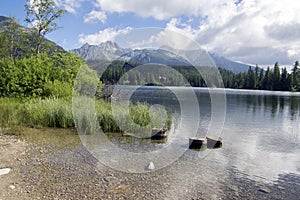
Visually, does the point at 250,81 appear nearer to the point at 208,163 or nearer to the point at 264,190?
the point at 208,163

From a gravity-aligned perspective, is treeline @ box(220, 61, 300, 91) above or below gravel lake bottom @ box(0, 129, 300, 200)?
above

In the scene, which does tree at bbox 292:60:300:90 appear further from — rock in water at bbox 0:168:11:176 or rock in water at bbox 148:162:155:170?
rock in water at bbox 0:168:11:176

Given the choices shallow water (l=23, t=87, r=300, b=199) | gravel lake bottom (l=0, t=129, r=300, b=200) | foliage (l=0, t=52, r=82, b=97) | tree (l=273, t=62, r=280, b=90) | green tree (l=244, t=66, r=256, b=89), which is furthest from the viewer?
green tree (l=244, t=66, r=256, b=89)

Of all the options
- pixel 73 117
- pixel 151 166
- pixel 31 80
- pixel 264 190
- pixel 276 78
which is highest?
pixel 276 78

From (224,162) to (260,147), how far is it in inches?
154

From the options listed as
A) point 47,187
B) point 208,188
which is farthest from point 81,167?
point 208,188

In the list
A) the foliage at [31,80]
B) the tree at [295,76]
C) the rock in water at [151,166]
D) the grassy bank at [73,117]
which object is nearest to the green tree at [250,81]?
the tree at [295,76]

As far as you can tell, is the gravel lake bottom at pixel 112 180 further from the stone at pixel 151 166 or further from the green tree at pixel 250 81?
the green tree at pixel 250 81

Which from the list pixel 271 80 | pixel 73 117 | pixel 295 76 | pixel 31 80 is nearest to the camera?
pixel 73 117

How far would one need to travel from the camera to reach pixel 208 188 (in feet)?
20.4

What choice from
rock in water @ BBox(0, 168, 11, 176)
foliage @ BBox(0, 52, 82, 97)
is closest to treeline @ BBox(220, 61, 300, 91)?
foliage @ BBox(0, 52, 82, 97)

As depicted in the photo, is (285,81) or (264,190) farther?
(285,81)

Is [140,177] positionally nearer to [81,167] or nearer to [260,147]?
[81,167]

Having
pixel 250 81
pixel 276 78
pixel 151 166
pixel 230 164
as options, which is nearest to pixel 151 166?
pixel 151 166
